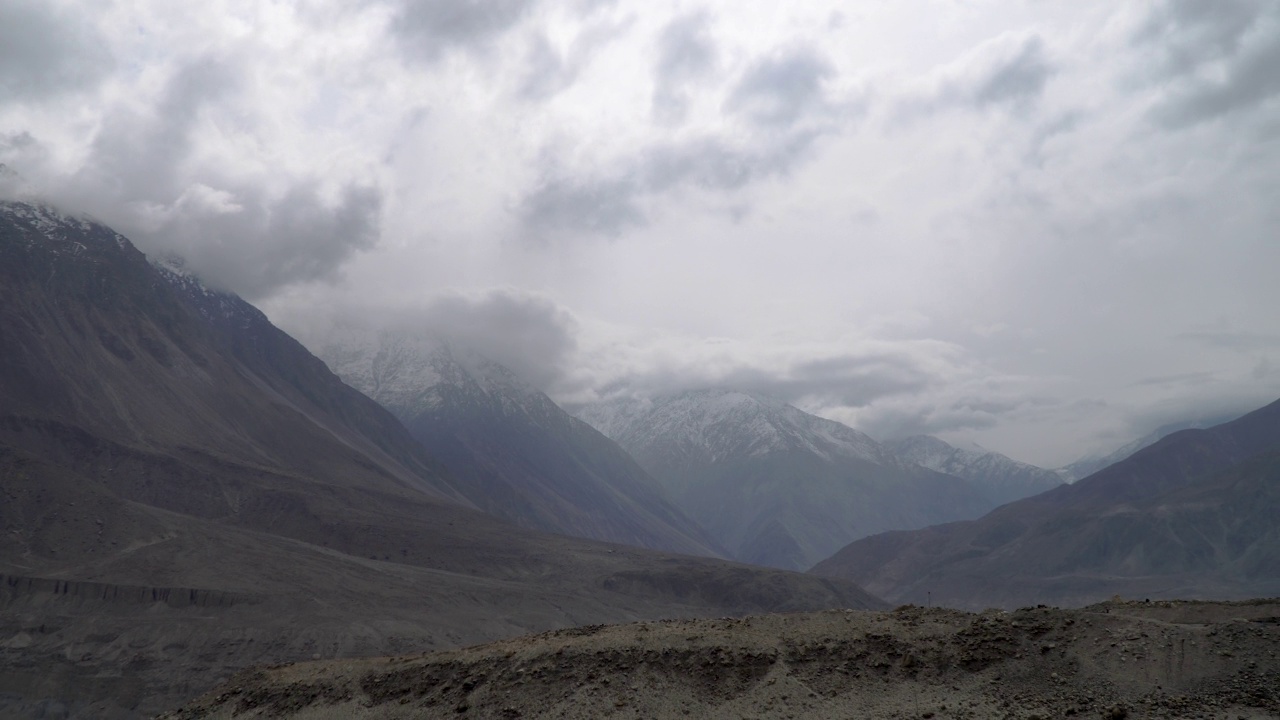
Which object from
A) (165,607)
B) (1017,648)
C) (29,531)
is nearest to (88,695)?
(165,607)

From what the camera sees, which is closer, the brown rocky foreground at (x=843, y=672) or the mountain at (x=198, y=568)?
the brown rocky foreground at (x=843, y=672)

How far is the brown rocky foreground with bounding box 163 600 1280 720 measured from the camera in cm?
2548

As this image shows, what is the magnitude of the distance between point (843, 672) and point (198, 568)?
11624 cm

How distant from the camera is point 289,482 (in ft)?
596

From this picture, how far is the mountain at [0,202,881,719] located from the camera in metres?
96.6

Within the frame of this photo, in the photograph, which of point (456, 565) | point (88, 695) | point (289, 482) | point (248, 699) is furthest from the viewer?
point (289, 482)

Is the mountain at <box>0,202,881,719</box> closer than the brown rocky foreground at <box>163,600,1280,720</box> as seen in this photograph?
No

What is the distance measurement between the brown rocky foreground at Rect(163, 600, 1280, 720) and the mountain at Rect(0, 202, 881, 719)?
66418 mm

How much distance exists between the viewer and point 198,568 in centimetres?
12156

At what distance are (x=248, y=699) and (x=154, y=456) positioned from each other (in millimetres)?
155976

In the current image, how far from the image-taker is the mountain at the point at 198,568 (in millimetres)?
96625

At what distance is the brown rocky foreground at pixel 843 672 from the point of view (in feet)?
Answer: 83.6

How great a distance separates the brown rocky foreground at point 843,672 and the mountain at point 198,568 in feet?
218

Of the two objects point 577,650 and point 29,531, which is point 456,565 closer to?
point 29,531
